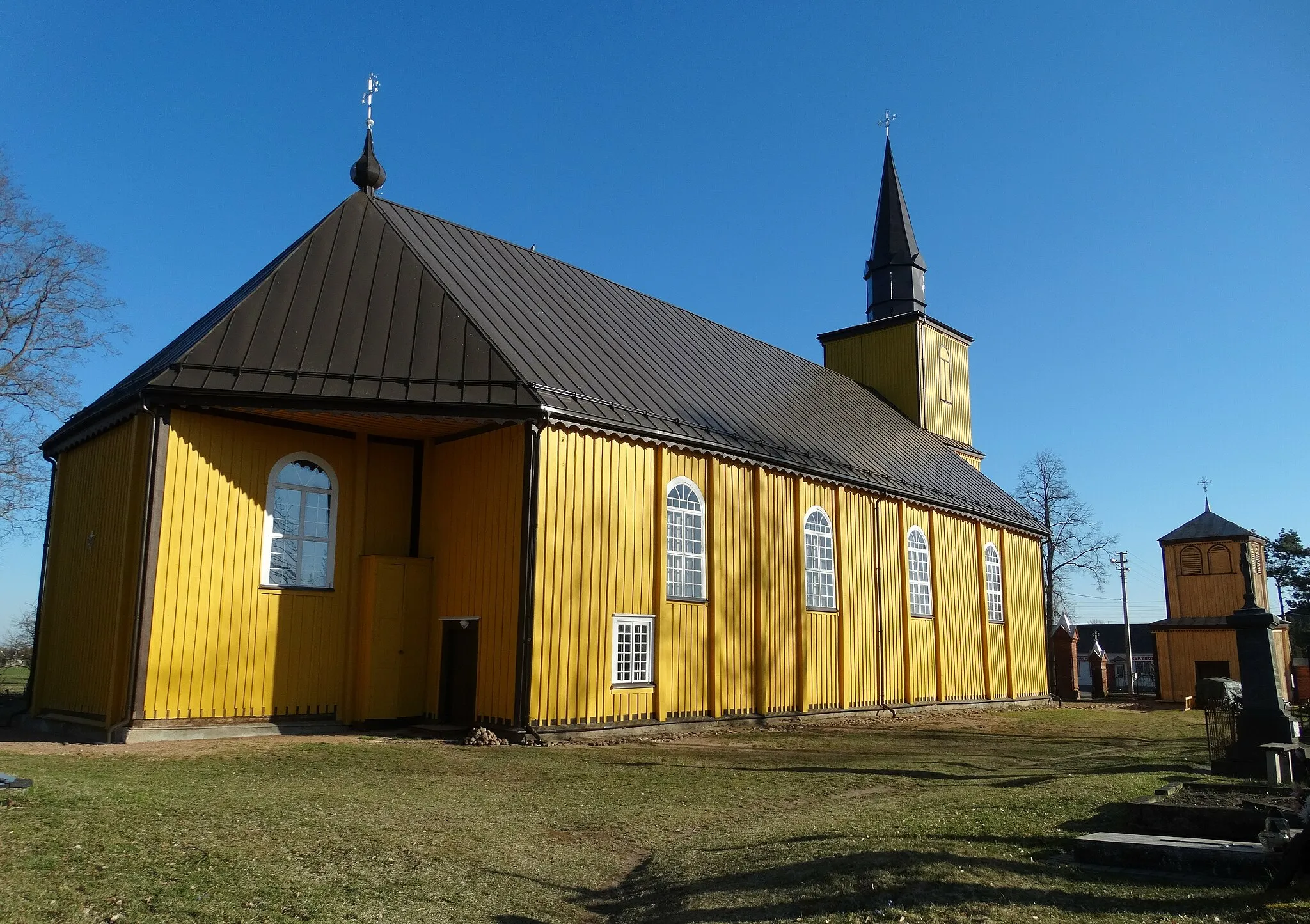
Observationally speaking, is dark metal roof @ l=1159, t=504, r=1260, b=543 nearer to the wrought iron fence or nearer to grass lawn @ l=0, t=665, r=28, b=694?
the wrought iron fence

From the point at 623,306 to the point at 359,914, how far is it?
1771 cm

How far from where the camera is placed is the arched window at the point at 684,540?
666 inches

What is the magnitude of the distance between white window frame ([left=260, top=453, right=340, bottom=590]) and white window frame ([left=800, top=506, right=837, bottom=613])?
9.03 metres

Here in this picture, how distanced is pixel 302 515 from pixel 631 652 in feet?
18.4

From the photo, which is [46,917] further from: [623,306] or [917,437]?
[917,437]

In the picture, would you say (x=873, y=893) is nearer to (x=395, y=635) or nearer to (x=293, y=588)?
(x=395, y=635)

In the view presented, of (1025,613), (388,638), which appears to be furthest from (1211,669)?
(388,638)

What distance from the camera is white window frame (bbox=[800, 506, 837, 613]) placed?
65.7 ft

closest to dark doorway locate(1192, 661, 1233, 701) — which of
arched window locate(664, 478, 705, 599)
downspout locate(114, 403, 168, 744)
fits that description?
arched window locate(664, 478, 705, 599)

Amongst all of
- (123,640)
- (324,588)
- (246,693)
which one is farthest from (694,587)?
(123,640)

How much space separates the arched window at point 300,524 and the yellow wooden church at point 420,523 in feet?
0.12

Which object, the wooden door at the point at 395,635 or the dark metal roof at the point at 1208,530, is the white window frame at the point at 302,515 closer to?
the wooden door at the point at 395,635

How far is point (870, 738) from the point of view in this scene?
16547mm

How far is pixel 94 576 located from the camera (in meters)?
15.5
